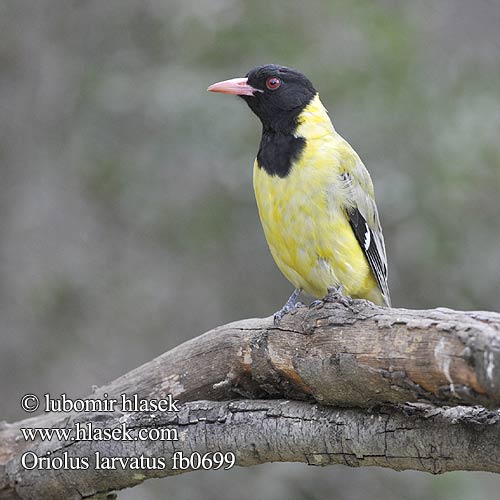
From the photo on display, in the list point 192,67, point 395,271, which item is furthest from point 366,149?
point 192,67

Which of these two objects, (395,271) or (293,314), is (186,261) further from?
(293,314)

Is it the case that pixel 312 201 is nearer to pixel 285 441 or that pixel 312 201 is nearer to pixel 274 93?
pixel 274 93

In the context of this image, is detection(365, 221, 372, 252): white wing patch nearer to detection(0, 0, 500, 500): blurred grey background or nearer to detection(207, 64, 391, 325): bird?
detection(207, 64, 391, 325): bird

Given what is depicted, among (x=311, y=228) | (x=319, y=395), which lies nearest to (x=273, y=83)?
(x=311, y=228)

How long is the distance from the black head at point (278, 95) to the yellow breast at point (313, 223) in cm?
28

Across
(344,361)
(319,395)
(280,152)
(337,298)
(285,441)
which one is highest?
(280,152)

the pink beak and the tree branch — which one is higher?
the pink beak

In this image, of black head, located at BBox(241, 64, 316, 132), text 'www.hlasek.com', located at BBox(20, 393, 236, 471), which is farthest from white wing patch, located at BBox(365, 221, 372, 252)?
text 'www.hlasek.com', located at BBox(20, 393, 236, 471)

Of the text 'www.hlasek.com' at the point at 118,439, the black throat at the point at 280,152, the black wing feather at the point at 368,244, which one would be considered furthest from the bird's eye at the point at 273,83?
the text 'www.hlasek.com' at the point at 118,439

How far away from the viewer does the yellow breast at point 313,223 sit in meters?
4.44

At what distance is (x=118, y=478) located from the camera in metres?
4.04

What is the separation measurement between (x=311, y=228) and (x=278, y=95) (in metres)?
0.91

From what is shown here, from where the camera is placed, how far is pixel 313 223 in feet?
14.5

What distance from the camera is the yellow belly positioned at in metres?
4.43
